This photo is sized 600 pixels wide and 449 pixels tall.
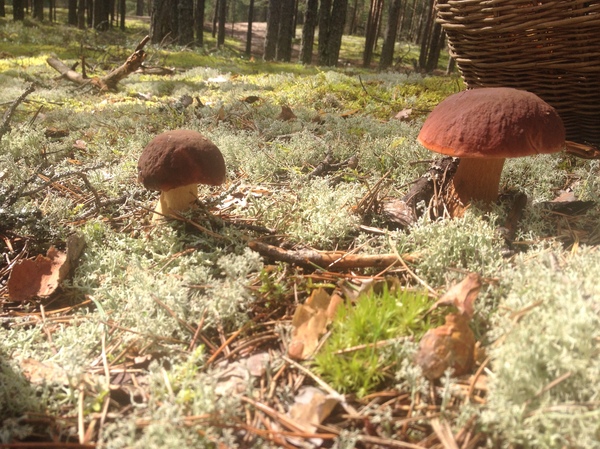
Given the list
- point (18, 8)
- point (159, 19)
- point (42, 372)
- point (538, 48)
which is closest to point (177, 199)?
point (42, 372)

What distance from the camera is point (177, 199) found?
2.37 metres

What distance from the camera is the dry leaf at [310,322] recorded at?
57.5 inches

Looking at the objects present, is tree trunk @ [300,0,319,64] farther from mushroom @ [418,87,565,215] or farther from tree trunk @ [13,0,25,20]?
tree trunk @ [13,0,25,20]

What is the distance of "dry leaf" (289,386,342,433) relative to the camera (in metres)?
1.23

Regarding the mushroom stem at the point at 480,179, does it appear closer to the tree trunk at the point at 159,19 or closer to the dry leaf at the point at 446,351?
the dry leaf at the point at 446,351

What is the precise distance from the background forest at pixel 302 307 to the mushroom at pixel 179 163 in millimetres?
210

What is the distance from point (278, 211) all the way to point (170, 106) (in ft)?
8.81

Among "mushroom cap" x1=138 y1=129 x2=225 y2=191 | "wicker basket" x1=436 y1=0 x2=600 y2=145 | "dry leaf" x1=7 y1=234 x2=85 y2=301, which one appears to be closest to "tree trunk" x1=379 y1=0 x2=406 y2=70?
"wicker basket" x1=436 y1=0 x2=600 y2=145

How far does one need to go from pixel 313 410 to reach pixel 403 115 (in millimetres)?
3617

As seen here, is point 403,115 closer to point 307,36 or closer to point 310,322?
point 310,322

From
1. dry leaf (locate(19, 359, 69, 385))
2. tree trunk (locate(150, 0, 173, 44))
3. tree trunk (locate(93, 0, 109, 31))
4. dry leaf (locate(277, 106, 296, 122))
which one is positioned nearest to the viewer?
dry leaf (locate(19, 359, 69, 385))

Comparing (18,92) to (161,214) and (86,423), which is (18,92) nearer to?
(161,214)

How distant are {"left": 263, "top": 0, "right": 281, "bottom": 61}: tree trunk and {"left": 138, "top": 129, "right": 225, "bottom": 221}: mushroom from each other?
1399 centimetres

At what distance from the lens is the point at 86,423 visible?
4.30 ft
